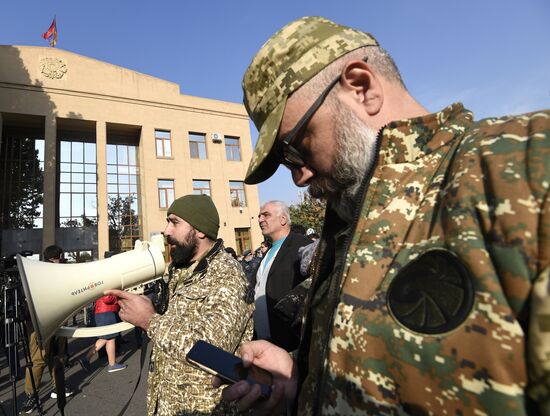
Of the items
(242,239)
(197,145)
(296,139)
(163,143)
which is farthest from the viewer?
(197,145)

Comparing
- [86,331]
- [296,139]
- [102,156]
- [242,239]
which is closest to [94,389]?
[86,331]

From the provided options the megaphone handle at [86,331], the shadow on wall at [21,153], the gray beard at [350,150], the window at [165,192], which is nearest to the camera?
the gray beard at [350,150]

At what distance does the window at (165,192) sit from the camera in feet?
70.8

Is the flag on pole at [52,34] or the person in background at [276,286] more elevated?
the flag on pole at [52,34]

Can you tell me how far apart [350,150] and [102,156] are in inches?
901

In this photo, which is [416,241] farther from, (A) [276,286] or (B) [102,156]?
(B) [102,156]

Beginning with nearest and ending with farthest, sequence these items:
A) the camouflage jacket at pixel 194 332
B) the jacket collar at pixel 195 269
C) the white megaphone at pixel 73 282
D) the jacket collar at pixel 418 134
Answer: the jacket collar at pixel 418 134 → the camouflage jacket at pixel 194 332 → the white megaphone at pixel 73 282 → the jacket collar at pixel 195 269

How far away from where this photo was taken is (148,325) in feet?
6.88

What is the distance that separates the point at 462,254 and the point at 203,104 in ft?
83.9

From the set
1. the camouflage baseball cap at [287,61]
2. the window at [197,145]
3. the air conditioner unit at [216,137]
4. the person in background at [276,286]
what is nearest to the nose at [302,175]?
the camouflage baseball cap at [287,61]

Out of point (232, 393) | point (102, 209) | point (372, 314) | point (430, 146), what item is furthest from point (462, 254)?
point (102, 209)

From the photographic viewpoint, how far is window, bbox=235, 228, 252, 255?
23.3 meters

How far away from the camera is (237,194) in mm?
24031

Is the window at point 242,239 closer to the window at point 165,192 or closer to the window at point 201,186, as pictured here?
the window at point 201,186
